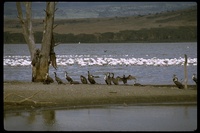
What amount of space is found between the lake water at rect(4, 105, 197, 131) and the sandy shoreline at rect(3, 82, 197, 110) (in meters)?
0.68

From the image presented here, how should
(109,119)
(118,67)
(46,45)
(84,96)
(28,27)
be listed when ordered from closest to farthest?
(109,119)
(84,96)
(46,45)
(28,27)
(118,67)

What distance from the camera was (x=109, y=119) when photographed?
15625mm

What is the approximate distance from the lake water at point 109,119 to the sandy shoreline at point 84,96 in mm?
680

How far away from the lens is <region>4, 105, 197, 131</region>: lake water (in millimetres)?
14367

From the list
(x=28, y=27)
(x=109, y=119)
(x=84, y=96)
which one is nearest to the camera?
(x=109, y=119)

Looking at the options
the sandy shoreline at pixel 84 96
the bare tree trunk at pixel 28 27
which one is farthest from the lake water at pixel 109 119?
the bare tree trunk at pixel 28 27

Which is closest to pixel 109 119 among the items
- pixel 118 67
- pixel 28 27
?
pixel 28 27

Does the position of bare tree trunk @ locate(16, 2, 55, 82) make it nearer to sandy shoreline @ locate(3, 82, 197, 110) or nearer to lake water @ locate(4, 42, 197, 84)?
sandy shoreline @ locate(3, 82, 197, 110)

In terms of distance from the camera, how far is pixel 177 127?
47.4 ft

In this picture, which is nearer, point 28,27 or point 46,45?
point 46,45

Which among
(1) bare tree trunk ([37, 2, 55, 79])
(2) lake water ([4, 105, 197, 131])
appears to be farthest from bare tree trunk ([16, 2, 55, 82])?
(2) lake water ([4, 105, 197, 131])

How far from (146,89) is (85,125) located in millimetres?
6168

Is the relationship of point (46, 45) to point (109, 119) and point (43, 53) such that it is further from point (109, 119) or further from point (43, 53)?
point (109, 119)

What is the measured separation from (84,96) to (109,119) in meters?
3.21
